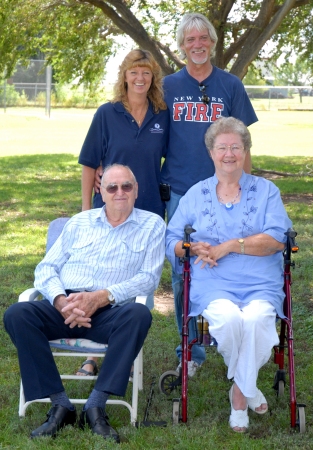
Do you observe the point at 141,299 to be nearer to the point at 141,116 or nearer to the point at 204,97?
the point at 141,116

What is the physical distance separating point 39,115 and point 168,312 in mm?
30147

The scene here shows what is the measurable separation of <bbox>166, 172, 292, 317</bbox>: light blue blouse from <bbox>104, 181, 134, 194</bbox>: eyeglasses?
12.3 inches

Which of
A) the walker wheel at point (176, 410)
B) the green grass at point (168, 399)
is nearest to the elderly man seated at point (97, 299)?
the green grass at point (168, 399)

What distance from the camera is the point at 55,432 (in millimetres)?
3510

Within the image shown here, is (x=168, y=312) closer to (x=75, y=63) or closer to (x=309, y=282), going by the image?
(x=309, y=282)

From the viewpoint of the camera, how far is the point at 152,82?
4.19m

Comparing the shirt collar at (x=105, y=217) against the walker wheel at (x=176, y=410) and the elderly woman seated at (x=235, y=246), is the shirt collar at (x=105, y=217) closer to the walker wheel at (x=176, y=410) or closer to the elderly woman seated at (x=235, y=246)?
the elderly woman seated at (x=235, y=246)

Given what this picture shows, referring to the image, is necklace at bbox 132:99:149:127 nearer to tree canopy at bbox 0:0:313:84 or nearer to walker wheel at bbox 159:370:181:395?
walker wheel at bbox 159:370:181:395

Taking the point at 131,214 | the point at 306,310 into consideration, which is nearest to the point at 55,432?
the point at 131,214

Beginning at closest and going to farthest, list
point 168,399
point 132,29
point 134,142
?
point 168,399 → point 134,142 → point 132,29

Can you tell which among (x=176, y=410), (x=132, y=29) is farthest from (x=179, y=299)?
(x=132, y=29)

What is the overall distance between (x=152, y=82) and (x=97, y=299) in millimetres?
1398

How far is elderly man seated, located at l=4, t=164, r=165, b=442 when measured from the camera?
11.6ft

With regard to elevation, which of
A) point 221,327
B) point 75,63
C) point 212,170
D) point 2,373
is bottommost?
point 2,373
